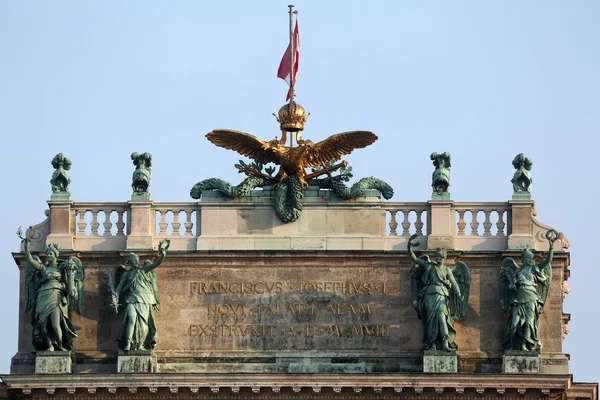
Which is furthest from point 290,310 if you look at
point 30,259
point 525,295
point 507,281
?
point 30,259

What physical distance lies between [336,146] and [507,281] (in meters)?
5.54

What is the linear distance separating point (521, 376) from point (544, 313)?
2487 millimetres

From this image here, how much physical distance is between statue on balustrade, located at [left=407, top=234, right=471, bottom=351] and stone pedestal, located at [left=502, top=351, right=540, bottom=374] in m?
1.46

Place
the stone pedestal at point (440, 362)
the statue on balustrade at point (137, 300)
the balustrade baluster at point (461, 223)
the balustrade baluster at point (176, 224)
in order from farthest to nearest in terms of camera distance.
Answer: the balustrade baluster at point (176, 224) → the balustrade baluster at point (461, 223) → the statue on balustrade at point (137, 300) → the stone pedestal at point (440, 362)

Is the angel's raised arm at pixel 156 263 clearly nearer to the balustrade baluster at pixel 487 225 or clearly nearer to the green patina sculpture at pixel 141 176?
the green patina sculpture at pixel 141 176

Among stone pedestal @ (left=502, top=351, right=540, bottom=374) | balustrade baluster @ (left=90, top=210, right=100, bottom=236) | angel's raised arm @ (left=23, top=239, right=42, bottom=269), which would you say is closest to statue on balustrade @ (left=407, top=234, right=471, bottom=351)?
stone pedestal @ (left=502, top=351, right=540, bottom=374)

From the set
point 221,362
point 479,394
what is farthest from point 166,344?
point 479,394

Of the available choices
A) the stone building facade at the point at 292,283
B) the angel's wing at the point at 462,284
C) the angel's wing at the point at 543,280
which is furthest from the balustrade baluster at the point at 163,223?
the angel's wing at the point at 543,280

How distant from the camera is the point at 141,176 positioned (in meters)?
102

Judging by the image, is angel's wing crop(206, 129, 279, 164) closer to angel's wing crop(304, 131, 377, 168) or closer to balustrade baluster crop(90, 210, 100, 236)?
angel's wing crop(304, 131, 377, 168)

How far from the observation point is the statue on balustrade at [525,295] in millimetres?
100312

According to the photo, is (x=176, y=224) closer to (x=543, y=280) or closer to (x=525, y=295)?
(x=525, y=295)

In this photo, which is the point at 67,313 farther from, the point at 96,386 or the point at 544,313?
the point at 544,313

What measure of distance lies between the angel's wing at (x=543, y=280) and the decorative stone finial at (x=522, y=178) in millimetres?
1979
